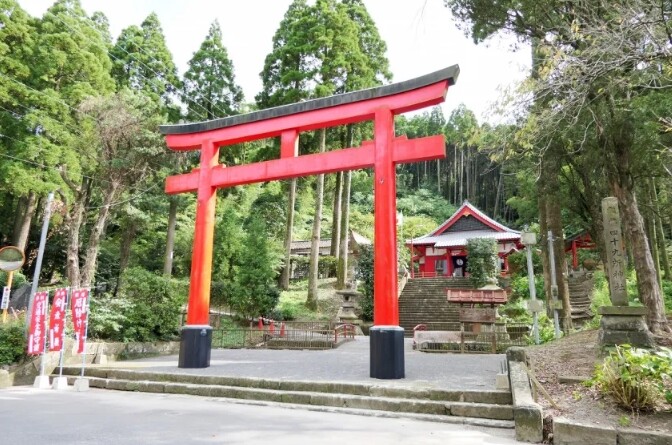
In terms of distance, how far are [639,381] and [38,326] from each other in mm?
9951

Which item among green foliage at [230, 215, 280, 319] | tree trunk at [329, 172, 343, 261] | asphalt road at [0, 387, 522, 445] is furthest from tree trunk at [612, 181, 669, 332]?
tree trunk at [329, 172, 343, 261]

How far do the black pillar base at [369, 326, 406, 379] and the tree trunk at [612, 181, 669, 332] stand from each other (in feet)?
16.2

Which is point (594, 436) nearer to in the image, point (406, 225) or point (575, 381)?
point (575, 381)

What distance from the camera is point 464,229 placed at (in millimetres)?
30609

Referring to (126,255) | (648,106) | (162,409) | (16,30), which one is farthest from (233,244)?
(648,106)

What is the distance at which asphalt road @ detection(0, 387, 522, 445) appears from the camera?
4273 mm

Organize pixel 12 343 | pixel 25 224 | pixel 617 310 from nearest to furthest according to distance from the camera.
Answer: pixel 617 310 → pixel 12 343 → pixel 25 224

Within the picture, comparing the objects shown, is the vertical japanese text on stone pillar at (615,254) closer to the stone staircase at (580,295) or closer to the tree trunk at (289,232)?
the stone staircase at (580,295)

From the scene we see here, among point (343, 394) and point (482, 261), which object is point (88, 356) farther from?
point (482, 261)

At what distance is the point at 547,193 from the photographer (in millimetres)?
12828

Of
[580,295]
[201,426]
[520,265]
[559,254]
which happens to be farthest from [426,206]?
[201,426]

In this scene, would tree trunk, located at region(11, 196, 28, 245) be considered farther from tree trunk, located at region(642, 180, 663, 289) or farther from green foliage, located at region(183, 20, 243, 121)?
tree trunk, located at region(642, 180, 663, 289)

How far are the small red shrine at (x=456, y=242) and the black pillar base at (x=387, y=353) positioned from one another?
70.1ft

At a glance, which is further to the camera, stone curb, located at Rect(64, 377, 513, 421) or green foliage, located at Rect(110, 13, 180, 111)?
green foliage, located at Rect(110, 13, 180, 111)
